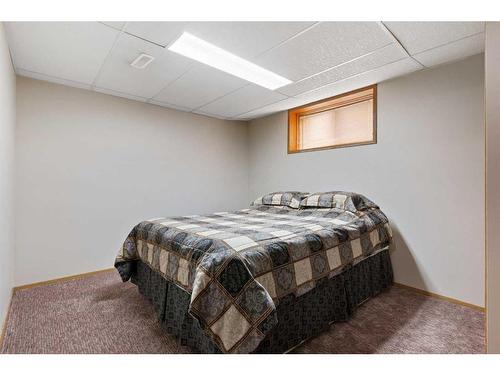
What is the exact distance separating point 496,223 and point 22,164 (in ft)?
12.1

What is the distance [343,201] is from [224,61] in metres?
1.81

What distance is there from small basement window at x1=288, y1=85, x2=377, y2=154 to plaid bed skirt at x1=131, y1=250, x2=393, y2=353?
4.95 ft

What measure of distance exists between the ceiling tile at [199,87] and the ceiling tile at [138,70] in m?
0.10

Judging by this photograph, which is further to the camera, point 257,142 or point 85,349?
point 257,142

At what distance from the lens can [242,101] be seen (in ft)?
10.7

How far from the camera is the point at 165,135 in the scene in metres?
3.48

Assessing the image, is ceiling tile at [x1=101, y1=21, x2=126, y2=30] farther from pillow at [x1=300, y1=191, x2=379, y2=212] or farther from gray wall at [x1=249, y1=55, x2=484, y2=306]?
gray wall at [x1=249, y1=55, x2=484, y2=306]

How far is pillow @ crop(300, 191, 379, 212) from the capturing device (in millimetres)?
2533

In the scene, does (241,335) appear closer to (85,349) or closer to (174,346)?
(174,346)

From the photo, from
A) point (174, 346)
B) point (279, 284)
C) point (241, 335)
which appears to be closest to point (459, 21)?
point (279, 284)

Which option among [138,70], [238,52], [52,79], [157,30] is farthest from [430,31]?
[52,79]

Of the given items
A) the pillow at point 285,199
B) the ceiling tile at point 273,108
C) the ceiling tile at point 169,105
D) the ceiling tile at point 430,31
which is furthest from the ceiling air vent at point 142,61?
the pillow at point 285,199

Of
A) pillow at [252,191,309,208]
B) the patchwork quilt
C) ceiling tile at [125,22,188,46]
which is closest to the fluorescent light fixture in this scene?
ceiling tile at [125,22,188,46]

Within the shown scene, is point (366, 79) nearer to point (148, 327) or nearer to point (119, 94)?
point (119, 94)
